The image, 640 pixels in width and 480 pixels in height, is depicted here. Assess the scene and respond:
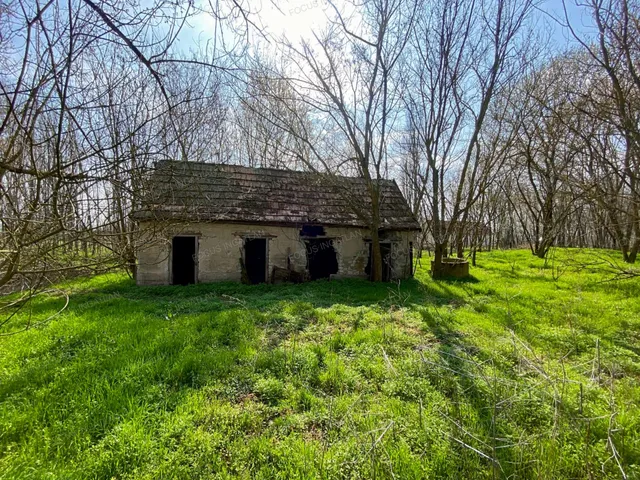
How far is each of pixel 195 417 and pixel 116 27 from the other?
3.53 meters

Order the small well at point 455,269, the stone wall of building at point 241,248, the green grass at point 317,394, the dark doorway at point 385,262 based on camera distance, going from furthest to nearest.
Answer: the dark doorway at point 385,262, the small well at point 455,269, the stone wall of building at point 241,248, the green grass at point 317,394

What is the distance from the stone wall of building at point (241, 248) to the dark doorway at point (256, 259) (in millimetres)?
582

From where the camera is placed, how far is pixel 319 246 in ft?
40.2

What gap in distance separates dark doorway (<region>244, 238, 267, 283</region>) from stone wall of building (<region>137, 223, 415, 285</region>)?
582mm

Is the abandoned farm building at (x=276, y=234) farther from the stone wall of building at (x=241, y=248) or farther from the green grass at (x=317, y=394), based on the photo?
the green grass at (x=317, y=394)

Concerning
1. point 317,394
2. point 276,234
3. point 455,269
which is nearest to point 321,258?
point 276,234

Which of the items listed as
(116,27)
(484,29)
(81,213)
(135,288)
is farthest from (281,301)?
(484,29)

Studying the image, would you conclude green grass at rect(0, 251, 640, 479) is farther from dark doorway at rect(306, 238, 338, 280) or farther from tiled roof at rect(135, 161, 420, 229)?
dark doorway at rect(306, 238, 338, 280)

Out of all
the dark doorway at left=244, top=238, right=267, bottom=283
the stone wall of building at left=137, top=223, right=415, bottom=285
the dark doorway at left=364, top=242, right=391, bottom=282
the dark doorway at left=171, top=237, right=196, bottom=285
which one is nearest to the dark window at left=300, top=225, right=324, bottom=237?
the stone wall of building at left=137, top=223, right=415, bottom=285

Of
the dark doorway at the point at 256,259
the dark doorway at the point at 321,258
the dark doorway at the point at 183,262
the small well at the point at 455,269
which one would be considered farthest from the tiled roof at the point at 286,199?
the small well at the point at 455,269

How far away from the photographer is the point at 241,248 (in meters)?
11.2

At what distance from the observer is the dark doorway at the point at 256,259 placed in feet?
39.2

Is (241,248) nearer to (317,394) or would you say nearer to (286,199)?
(286,199)

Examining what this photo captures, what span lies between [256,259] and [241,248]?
1.23 meters
